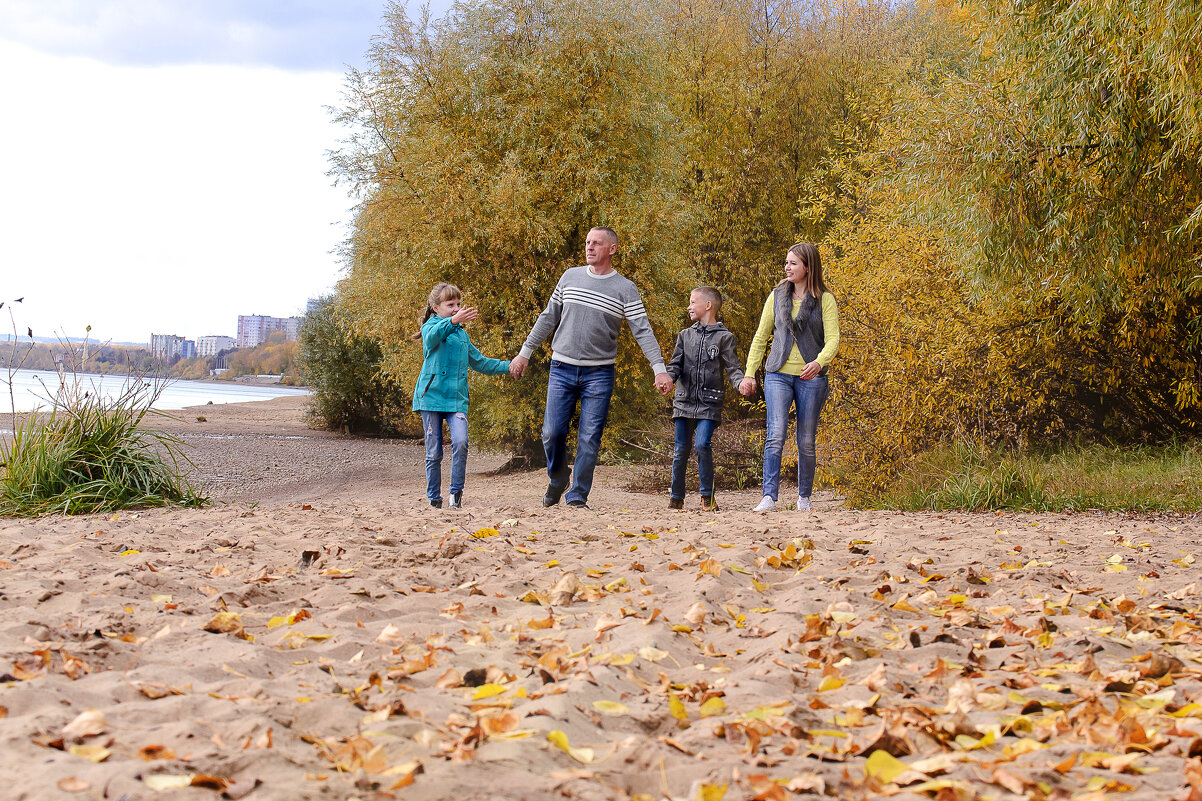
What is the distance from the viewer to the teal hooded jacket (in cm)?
682

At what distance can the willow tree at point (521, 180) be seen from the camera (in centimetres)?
1328

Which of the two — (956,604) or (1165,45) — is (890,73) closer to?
(1165,45)

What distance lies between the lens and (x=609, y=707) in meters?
2.29

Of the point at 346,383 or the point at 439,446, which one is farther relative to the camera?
the point at 346,383

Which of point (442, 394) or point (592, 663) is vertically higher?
point (442, 394)

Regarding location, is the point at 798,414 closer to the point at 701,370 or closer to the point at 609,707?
the point at 701,370

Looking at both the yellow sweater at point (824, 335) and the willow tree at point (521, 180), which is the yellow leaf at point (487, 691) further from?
the willow tree at point (521, 180)

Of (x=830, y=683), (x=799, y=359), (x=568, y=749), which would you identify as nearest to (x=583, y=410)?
(x=799, y=359)

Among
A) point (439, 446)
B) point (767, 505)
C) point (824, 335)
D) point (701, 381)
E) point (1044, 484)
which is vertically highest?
point (824, 335)

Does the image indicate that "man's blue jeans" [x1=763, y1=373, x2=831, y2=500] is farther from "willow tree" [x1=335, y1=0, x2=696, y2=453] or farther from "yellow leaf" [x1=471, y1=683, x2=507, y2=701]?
"willow tree" [x1=335, y1=0, x2=696, y2=453]

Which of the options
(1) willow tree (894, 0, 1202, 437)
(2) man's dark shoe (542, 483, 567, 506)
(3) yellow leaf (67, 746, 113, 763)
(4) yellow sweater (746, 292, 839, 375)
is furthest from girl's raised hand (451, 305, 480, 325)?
(1) willow tree (894, 0, 1202, 437)

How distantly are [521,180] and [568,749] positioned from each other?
11.6 metres

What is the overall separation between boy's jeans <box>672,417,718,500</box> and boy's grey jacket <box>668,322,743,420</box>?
0.32 feet

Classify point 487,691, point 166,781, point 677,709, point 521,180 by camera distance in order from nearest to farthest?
Result: point 166,781, point 677,709, point 487,691, point 521,180
